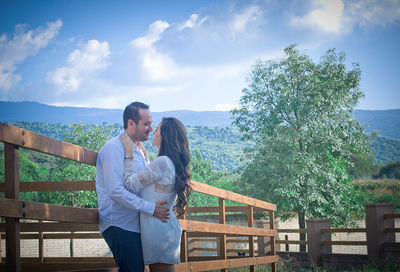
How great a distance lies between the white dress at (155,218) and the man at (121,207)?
0.05 meters

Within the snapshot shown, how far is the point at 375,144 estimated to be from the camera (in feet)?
293

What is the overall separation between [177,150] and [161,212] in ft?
1.48

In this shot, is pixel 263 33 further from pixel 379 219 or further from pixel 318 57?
pixel 379 219

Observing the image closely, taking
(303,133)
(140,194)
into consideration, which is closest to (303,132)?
(303,133)

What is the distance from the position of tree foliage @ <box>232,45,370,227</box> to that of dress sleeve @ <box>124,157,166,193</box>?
15631 mm

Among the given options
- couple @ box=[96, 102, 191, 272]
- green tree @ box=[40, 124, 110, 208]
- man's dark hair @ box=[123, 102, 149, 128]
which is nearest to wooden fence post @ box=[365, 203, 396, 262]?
couple @ box=[96, 102, 191, 272]

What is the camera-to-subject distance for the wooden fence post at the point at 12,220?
93.9 inches

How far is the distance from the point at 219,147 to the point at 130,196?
87.7 metres

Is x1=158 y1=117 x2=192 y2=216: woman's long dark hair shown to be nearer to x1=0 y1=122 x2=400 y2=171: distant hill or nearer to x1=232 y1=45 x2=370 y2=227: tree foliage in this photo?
x1=232 y1=45 x2=370 y2=227: tree foliage

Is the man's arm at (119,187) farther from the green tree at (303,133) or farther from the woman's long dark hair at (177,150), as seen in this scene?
the green tree at (303,133)

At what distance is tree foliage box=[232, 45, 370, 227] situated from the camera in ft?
63.8

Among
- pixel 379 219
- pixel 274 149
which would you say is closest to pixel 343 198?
pixel 274 149

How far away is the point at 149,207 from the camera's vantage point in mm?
2949

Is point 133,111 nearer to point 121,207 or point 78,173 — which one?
point 121,207
